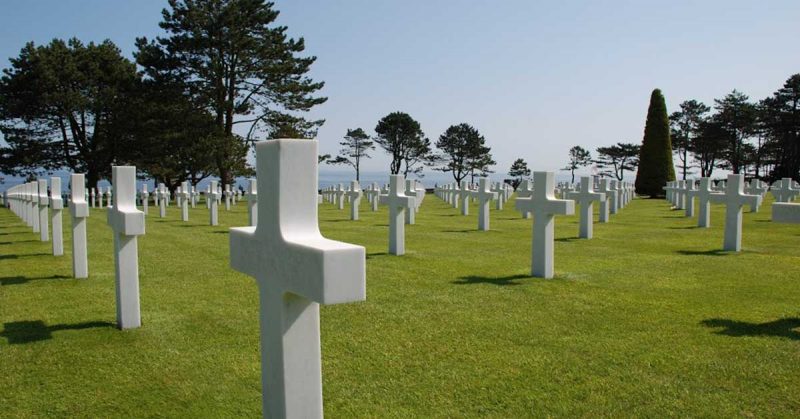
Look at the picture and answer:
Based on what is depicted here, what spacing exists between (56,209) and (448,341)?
7.21 meters

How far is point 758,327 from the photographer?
520cm

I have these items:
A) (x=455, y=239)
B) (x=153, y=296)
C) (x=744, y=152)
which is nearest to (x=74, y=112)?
(x=455, y=239)

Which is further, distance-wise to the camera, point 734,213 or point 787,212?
point 734,213

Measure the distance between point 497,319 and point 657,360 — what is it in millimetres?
1566

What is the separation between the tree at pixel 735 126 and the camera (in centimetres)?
5419

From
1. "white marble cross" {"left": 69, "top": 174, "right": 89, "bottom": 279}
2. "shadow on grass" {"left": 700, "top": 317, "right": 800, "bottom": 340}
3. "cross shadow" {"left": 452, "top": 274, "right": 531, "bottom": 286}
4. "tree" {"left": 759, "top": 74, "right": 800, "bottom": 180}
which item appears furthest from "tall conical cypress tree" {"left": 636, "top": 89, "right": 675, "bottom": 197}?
"white marble cross" {"left": 69, "top": 174, "right": 89, "bottom": 279}

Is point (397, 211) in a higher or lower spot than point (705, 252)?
higher

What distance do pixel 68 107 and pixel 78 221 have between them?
1288 inches

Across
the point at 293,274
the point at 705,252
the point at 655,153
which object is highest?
the point at 655,153

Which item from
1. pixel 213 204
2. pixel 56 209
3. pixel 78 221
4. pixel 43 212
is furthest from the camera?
pixel 213 204

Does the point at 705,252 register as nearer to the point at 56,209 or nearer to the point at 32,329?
the point at 32,329

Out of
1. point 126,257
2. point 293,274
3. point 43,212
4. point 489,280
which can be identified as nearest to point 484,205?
point 489,280

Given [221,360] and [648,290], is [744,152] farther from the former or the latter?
[221,360]

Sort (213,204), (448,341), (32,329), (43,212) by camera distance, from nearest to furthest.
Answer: (448,341) → (32,329) → (43,212) → (213,204)
